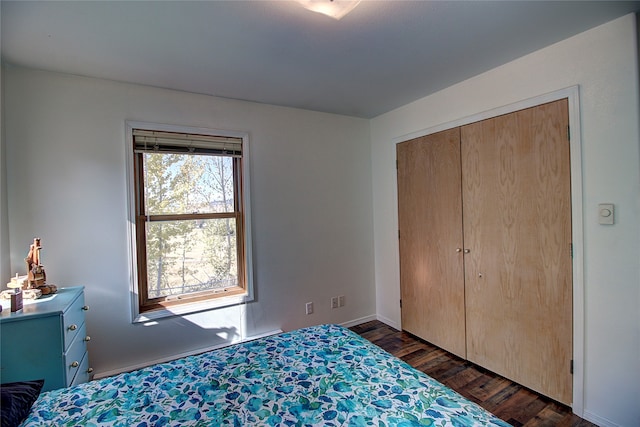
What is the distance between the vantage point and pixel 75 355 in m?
1.75

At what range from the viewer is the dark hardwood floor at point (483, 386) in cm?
184

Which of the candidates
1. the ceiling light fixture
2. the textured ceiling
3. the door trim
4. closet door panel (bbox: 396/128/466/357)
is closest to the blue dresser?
the textured ceiling

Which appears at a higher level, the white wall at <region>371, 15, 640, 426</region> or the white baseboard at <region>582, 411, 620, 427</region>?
the white wall at <region>371, 15, 640, 426</region>

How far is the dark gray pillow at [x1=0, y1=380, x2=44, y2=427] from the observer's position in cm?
A: 97

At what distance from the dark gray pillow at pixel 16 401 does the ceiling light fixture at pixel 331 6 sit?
2.03 m

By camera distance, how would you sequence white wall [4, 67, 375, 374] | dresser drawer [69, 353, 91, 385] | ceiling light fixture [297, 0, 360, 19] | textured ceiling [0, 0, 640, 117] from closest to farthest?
ceiling light fixture [297, 0, 360, 19] < textured ceiling [0, 0, 640, 117] < dresser drawer [69, 353, 91, 385] < white wall [4, 67, 375, 374]

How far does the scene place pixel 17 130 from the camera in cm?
200

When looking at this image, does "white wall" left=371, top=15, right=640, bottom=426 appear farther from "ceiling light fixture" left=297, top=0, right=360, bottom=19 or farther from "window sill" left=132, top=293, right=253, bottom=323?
"window sill" left=132, top=293, right=253, bottom=323

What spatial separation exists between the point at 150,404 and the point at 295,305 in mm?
1887

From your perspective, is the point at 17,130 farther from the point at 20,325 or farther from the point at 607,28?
the point at 607,28

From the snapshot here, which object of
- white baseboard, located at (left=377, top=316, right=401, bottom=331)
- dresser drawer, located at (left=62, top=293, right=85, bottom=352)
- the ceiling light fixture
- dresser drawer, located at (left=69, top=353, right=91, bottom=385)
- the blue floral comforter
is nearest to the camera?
the blue floral comforter

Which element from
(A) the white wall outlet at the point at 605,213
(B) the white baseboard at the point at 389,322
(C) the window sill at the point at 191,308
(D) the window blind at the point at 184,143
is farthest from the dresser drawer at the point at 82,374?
(A) the white wall outlet at the point at 605,213

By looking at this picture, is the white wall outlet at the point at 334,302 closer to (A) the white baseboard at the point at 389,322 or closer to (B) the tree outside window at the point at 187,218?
(A) the white baseboard at the point at 389,322

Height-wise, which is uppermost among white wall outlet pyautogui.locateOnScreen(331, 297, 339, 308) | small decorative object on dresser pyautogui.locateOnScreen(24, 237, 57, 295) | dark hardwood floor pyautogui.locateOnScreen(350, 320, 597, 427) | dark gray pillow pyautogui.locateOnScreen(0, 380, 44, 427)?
small decorative object on dresser pyautogui.locateOnScreen(24, 237, 57, 295)
